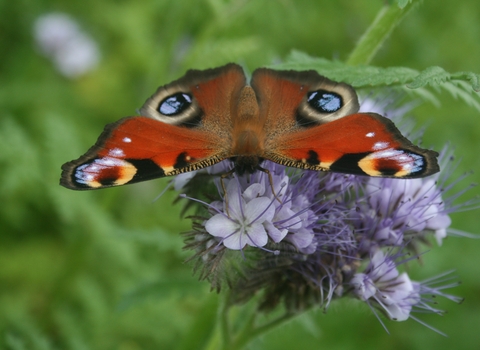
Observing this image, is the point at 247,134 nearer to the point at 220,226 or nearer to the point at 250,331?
the point at 220,226

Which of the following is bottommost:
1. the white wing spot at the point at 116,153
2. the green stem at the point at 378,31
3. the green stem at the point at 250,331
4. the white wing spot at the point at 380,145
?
the green stem at the point at 250,331

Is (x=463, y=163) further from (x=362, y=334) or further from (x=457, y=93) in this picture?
(x=457, y=93)

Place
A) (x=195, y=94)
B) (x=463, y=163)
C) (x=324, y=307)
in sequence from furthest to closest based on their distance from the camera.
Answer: (x=463, y=163) < (x=195, y=94) < (x=324, y=307)

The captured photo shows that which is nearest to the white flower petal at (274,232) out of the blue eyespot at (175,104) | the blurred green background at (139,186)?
the blue eyespot at (175,104)

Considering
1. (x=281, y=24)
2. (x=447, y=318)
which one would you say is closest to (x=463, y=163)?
(x=447, y=318)

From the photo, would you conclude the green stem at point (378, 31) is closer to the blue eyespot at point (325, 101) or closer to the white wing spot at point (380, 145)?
the blue eyespot at point (325, 101)
